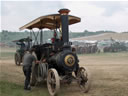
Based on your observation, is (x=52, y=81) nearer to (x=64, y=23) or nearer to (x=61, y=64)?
(x=61, y=64)

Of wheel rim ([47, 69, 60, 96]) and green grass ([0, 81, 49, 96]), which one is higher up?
wheel rim ([47, 69, 60, 96])

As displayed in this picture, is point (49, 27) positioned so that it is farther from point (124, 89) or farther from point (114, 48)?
point (114, 48)

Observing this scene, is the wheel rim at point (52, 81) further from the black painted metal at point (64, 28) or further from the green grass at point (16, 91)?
the black painted metal at point (64, 28)

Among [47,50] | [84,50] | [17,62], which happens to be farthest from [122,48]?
[47,50]

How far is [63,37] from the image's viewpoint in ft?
20.4

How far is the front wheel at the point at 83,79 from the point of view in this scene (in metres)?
6.02

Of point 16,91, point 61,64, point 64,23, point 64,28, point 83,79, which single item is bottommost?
point 16,91

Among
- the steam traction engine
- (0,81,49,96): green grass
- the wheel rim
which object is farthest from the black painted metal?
(0,81,49,96): green grass


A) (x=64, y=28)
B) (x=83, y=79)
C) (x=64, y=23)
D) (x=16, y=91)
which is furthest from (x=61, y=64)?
(x=16, y=91)

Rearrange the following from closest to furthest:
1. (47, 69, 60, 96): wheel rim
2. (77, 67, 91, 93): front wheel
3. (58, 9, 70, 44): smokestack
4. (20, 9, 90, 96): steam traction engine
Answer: (47, 69, 60, 96): wheel rim
(20, 9, 90, 96): steam traction engine
(77, 67, 91, 93): front wheel
(58, 9, 70, 44): smokestack

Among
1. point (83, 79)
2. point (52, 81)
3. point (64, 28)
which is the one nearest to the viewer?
point (52, 81)

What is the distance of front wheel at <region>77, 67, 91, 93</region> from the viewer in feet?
19.8

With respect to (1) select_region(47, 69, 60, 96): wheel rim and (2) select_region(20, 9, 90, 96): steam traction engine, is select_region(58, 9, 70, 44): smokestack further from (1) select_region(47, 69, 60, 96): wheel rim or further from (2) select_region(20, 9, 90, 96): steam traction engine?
(1) select_region(47, 69, 60, 96): wheel rim

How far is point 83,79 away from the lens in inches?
247
